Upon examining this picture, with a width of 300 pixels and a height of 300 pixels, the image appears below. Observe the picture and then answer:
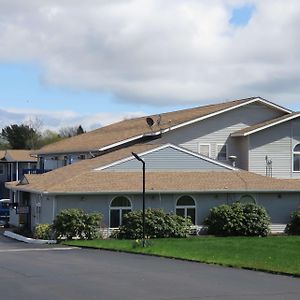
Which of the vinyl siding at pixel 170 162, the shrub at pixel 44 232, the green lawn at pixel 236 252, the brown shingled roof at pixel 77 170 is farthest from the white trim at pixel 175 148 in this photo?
the green lawn at pixel 236 252

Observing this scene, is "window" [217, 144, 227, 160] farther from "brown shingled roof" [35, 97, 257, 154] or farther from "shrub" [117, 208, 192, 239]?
"shrub" [117, 208, 192, 239]

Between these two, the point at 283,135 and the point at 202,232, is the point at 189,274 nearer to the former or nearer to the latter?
the point at 202,232

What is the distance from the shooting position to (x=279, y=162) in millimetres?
44094

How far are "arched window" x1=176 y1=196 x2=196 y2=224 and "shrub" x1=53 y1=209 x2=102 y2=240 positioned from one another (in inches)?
200

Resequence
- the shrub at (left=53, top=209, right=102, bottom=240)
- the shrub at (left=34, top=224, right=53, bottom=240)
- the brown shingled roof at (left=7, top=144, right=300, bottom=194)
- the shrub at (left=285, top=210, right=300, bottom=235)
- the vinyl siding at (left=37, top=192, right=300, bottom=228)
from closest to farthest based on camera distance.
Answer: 1. the shrub at (left=53, top=209, right=102, bottom=240)
2. the shrub at (left=34, top=224, right=53, bottom=240)
3. the brown shingled roof at (left=7, top=144, right=300, bottom=194)
4. the vinyl siding at (left=37, top=192, right=300, bottom=228)
5. the shrub at (left=285, top=210, right=300, bottom=235)

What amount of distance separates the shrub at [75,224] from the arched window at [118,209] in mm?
1777

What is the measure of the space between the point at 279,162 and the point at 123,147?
9645 millimetres

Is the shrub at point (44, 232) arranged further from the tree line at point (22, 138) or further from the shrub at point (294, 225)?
the tree line at point (22, 138)

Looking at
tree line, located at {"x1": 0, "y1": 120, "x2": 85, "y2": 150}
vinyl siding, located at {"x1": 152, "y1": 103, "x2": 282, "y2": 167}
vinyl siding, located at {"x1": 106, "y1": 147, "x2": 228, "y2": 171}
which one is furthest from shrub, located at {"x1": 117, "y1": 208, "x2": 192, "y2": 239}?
tree line, located at {"x1": 0, "y1": 120, "x2": 85, "y2": 150}

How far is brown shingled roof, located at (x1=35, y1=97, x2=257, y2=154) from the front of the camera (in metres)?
44.7

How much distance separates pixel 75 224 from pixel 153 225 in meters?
3.87

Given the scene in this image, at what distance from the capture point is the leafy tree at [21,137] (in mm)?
106625

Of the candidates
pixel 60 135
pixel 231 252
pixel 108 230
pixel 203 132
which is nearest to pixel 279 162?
pixel 203 132

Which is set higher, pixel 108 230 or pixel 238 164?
pixel 238 164
